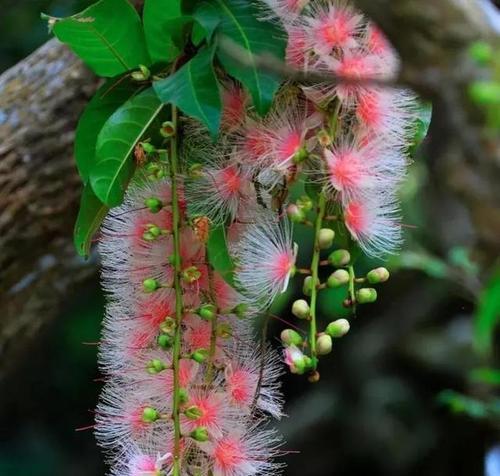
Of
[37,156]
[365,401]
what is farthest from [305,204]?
[365,401]

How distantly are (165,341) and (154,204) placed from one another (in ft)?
0.51

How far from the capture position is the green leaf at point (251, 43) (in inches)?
45.3

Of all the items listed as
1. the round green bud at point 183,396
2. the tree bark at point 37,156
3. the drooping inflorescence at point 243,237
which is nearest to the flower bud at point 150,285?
the drooping inflorescence at point 243,237

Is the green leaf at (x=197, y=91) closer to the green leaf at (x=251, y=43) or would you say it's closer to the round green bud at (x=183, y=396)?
the green leaf at (x=251, y=43)

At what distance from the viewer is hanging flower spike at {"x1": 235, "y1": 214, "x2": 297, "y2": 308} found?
118 centimetres

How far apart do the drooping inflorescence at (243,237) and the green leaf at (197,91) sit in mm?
55

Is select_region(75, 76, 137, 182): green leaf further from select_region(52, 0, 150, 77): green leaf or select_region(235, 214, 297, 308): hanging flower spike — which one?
select_region(235, 214, 297, 308): hanging flower spike

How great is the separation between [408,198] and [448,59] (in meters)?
2.33

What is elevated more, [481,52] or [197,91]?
[481,52]

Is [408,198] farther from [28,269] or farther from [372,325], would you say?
[28,269]

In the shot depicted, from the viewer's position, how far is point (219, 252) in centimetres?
125

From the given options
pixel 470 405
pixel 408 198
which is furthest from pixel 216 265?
pixel 408 198

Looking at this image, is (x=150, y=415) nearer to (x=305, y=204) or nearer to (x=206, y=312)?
(x=206, y=312)

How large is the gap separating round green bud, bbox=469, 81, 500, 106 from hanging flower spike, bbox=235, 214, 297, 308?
411 millimetres
